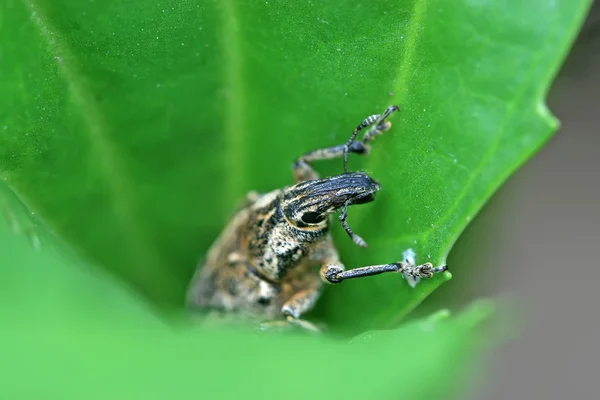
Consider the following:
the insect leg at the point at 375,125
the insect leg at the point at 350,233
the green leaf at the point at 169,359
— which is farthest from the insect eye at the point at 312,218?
the green leaf at the point at 169,359

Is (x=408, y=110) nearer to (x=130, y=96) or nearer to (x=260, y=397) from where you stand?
(x=130, y=96)

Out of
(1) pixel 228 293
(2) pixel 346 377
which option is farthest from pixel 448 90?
(1) pixel 228 293

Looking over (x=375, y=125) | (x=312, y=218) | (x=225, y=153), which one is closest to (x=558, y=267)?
(x=312, y=218)

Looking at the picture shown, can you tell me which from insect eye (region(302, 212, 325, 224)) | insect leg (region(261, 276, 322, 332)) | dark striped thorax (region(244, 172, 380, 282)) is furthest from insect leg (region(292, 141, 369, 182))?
insect leg (region(261, 276, 322, 332))

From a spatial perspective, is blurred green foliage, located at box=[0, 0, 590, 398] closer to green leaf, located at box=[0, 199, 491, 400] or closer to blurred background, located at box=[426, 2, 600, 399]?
green leaf, located at box=[0, 199, 491, 400]

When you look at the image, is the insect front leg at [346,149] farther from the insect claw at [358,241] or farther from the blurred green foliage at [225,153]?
the insect claw at [358,241]

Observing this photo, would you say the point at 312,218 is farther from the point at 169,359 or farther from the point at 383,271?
the point at 169,359
